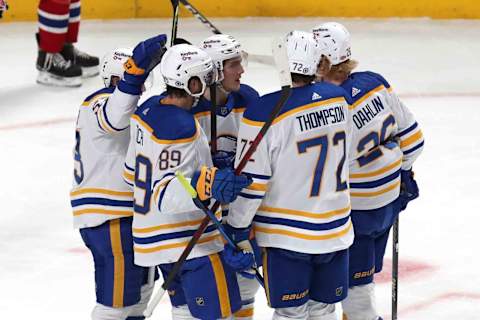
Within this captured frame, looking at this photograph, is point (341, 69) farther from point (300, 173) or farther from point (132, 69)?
point (132, 69)

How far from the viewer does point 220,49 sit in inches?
150

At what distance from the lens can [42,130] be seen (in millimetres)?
7391

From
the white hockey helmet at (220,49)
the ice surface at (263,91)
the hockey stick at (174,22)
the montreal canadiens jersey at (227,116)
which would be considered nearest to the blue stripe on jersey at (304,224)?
the montreal canadiens jersey at (227,116)

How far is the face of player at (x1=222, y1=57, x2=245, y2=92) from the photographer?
383 cm

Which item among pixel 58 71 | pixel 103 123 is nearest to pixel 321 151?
pixel 103 123

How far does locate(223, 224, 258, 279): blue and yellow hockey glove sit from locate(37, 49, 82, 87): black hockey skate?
4972 millimetres

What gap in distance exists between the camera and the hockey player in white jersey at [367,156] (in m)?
3.89

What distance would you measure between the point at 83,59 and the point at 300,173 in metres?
5.31

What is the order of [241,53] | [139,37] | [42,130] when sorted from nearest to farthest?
[241,53], [42,130], [139,37]

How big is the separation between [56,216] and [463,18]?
206 inches

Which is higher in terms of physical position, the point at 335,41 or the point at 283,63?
the point at 283,63

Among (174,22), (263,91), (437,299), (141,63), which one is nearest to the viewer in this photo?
(141,63)

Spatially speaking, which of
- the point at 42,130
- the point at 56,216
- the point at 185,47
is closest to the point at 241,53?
the point at 185,47

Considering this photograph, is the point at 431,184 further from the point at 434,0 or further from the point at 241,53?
the point at 434,0
